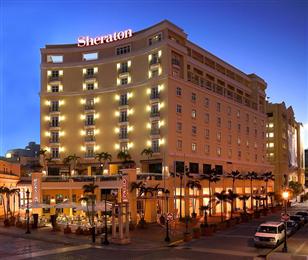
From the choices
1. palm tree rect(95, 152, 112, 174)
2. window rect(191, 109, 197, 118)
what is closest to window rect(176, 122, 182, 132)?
window rect(191, 109, 197, 118)

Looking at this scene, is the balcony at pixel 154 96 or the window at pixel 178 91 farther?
the window at pixel 178 91

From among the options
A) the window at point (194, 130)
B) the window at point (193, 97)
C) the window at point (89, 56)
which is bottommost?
the window at point (194, 130)

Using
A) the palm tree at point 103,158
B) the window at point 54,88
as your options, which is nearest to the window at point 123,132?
the palm tree at point 103,158

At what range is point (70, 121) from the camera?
3435 inches

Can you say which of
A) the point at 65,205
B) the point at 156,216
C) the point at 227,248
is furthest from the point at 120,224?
the point at 156,216

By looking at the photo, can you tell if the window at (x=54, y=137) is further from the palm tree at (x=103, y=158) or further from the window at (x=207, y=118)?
the window at (x=207, y=118)

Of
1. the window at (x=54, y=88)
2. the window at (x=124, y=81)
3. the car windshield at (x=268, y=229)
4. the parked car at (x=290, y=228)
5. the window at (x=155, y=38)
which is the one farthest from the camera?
the window at (x=54, y=88)

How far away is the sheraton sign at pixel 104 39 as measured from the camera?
272 ft

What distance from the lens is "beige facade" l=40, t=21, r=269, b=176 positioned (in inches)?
2985

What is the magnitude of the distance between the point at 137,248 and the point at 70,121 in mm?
51382

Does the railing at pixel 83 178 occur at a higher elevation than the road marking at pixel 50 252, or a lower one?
higher

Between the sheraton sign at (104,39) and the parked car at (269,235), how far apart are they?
51.0m

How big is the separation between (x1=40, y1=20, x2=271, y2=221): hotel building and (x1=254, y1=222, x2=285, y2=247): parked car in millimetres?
32051

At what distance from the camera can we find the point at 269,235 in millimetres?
39656
